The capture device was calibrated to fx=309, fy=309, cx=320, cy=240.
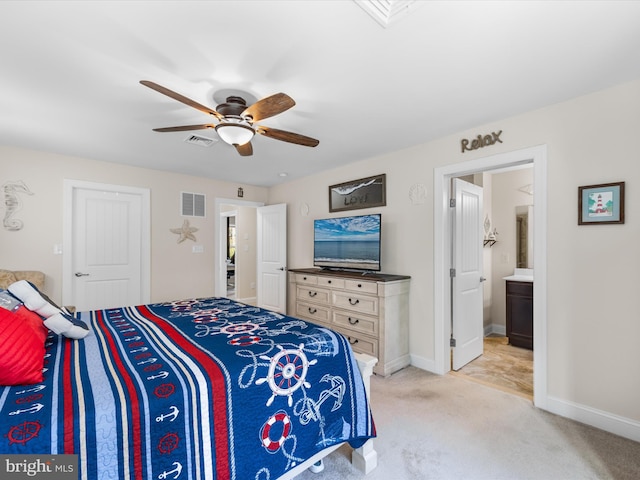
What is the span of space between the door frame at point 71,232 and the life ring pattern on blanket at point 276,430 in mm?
3598

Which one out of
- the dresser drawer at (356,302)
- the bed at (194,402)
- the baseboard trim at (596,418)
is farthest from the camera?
the dresser drawer at (356,302)

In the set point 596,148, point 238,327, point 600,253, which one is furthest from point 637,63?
point 238,327

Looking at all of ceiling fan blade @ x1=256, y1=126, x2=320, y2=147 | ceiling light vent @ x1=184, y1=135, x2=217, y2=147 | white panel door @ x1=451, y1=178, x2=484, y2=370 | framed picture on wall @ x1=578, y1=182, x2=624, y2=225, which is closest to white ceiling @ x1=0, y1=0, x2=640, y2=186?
ceiling fan blade @ x1=256, y1=126, x2=320, y2=147

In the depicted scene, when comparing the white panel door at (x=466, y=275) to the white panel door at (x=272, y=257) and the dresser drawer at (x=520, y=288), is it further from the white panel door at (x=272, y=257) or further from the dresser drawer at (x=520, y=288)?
the white panel door at (x=272, y=257)

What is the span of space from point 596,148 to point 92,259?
17.4ft

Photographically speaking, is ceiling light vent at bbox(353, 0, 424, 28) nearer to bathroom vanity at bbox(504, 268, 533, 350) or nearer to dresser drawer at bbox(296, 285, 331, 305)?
dresser drawer at bbox(296, 285, 331, 305)

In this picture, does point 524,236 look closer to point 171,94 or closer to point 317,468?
point 317,468

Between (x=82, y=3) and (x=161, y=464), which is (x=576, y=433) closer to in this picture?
(x=161, y=464)

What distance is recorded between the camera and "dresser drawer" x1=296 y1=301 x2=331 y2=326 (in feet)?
12.4

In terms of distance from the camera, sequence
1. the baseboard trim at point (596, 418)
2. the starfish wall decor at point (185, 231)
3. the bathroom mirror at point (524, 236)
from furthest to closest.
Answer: the starfish wall decor at point (185, 231), the bathroom mirror at point (524, 236), the baseboard trim at point (596, 418)

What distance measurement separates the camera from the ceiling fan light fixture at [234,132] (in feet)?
7.06

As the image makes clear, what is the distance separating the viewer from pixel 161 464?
1.13 metres

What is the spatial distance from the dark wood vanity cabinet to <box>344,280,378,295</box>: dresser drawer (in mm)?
1988

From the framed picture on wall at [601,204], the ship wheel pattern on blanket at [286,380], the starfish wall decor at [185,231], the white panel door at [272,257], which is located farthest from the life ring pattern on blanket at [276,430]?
the starfish wall decor at [185,231]
